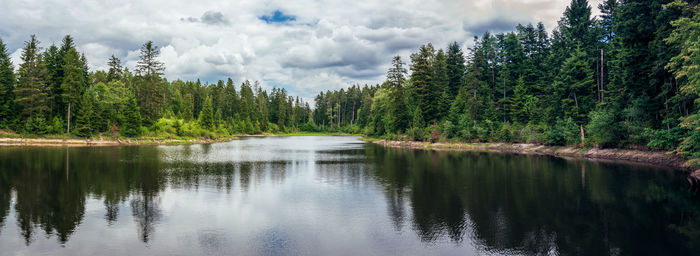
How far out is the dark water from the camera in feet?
→ 39.6

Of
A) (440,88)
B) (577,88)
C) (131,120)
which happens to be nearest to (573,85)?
(577,88)

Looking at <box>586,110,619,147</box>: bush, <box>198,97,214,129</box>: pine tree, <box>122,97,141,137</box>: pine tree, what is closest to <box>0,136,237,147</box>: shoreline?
<box>122,97,141,137</box>: pine tree

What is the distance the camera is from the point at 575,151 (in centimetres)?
4531

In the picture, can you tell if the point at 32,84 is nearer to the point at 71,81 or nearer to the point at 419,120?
the point at 71,81

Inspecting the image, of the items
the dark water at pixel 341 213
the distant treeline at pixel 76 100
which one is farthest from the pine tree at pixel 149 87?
the dark water at pixel 341 213

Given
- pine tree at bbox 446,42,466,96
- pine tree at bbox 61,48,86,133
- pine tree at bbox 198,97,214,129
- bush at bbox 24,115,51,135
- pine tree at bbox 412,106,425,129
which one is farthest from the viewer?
pine tree at bbox 198,97,214,129

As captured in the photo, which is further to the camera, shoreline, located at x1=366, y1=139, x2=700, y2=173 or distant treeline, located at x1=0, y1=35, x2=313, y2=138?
distant treeline, located at x1=0, y1=35, x2=313, y2=138

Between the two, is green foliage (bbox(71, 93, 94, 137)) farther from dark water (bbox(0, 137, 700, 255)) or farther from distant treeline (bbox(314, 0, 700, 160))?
distant treeline (bbox(314, 0, 700, 160))

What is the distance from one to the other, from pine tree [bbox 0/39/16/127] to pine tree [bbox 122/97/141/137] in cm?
1509

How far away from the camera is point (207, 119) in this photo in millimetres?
84188

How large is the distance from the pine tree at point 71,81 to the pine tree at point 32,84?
2634 mm

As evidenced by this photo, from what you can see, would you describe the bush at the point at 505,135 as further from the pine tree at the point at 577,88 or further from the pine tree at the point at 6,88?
the pine tree at the point at 6,88

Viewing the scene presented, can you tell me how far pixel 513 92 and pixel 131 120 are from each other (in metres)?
70.8

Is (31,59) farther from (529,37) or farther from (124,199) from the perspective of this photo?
(529,37)
